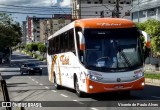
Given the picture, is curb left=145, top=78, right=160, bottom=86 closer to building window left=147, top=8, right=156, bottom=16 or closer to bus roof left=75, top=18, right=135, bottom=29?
bus roof left=75, top=18, right=135, bottom=29

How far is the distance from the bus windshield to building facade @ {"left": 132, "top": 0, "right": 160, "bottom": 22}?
141 ft

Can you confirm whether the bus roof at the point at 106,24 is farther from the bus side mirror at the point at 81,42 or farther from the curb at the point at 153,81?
the curb at the point at 153,81

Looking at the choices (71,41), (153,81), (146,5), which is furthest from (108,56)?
(146,5)

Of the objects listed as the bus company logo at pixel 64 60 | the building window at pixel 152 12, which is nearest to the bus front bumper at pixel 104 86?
the bus company logo at pixel 64 60

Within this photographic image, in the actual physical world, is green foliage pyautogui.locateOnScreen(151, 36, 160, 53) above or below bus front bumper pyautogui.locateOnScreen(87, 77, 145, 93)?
above

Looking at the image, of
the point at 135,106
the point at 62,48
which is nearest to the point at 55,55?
the point at 62,48

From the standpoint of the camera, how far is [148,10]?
64375 millimetres

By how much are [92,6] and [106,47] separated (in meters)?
108

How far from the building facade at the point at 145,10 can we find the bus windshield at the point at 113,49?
4298 centimetres

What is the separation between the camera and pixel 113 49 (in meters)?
17.5

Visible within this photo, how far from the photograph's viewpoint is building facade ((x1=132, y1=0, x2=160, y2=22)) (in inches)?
2409

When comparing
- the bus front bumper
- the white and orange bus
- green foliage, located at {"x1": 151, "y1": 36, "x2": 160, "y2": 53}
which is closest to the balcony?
green foliage, located at {"x1": 151, "y1": 36, "x2": 160, "y2": 53}

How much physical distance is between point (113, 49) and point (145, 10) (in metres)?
49.0

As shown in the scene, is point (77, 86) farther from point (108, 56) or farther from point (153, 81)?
point (153, 81)
